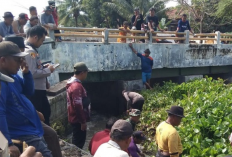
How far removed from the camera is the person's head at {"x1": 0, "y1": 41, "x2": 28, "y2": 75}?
104 inches

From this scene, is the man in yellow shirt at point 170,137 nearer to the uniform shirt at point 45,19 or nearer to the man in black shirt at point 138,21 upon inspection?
the uniform shirt at point 45,19

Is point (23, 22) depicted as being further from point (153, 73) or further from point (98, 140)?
point (153, 73)

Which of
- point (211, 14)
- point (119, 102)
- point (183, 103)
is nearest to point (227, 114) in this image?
point (183, 103)

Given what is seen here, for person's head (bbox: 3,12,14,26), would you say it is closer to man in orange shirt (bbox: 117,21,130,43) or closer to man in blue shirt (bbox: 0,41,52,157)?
man in blue shirt (bbox: 0,41,52,157)

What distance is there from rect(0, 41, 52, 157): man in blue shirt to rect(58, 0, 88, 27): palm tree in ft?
87.2

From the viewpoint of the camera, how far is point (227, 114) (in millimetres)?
6426

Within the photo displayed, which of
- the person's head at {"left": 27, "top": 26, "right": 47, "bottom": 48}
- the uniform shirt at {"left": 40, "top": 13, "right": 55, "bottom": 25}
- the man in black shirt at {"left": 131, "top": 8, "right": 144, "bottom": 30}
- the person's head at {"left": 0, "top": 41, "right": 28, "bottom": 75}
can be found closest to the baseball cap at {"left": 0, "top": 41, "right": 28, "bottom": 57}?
the person's head at {"left": 0, "top": 41, "right": 28, "bottom": 75}

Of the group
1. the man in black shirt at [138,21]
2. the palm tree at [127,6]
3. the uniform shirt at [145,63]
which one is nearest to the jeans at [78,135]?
the uniform shirt at [145,63]

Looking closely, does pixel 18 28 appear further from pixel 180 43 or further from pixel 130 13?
pixel 130 13

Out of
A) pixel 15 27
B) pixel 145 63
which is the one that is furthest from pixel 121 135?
pixel 145 63

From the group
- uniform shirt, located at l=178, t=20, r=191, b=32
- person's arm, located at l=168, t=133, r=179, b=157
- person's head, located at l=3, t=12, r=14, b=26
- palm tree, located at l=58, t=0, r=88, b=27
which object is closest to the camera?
person's arm, located at l=168, t=133, r=179, b=157

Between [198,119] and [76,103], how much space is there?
125 inches

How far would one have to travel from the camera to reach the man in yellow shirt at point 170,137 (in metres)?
3.90

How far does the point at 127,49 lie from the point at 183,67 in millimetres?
3582
